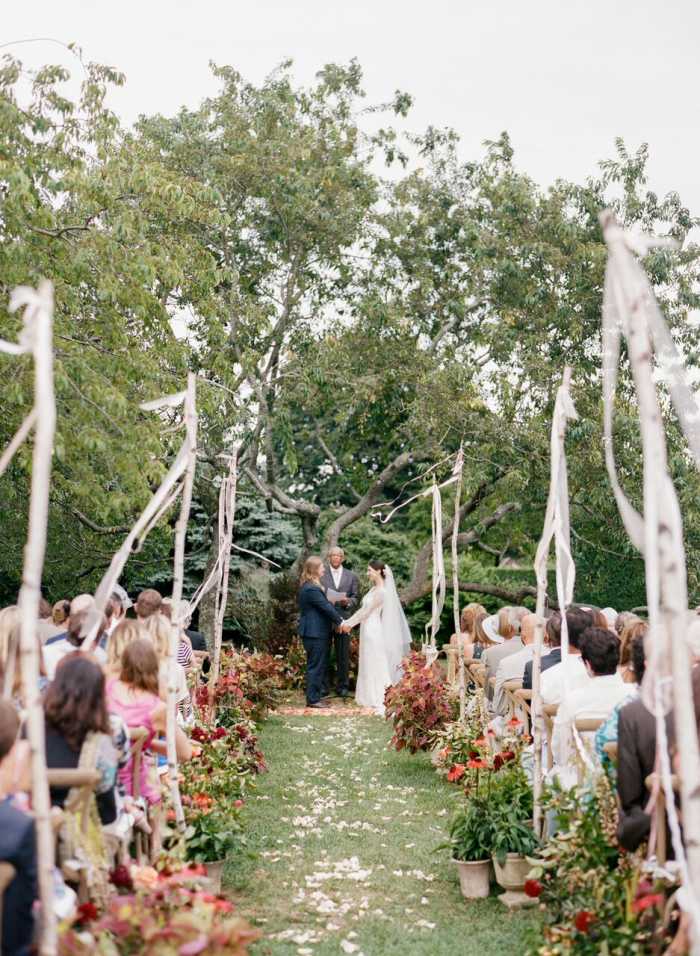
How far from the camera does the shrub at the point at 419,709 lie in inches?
372

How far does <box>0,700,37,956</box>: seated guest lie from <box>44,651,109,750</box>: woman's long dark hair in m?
0.67

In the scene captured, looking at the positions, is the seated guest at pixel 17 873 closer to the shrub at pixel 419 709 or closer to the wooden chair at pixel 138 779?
the wooden chair at pixel 138 779

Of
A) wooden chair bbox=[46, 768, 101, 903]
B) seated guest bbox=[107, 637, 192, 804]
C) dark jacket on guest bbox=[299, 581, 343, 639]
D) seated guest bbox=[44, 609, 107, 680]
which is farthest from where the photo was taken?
dark jacket on guest bbox=[299, 581, 343, 639]

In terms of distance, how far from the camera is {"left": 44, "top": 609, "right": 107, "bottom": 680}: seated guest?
6036 millimetres

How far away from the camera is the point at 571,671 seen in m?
6.05

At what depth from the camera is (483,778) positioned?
6.11 meters

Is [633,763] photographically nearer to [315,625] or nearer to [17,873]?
[17,873]

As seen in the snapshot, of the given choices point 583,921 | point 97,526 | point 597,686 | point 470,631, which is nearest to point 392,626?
point 470,631

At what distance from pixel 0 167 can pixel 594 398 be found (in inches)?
400

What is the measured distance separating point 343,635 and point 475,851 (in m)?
9.29

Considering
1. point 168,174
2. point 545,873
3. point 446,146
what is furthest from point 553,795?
point 446,146

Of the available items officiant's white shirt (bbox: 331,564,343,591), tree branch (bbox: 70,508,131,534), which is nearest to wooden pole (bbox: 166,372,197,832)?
officiant's white shirt (bbox: 331,564,343,591)

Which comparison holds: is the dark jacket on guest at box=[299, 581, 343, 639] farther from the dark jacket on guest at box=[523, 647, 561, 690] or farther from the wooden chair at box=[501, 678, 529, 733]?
the dark jacket on guest at box=[523, 647, 561, 690]

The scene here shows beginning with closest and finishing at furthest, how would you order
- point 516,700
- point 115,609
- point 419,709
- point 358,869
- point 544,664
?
point 358,869
point 516,700
point 544,664
point 115,609
point 419,709
